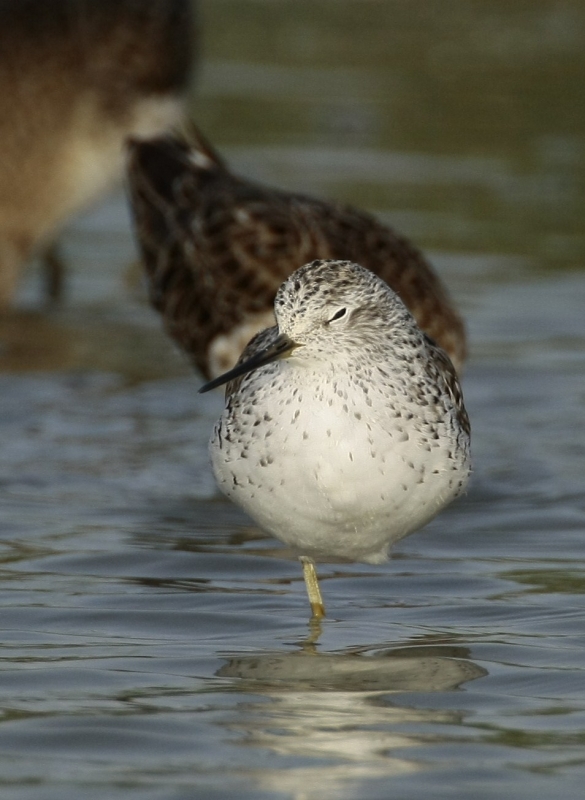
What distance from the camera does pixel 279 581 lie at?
7.07 meters

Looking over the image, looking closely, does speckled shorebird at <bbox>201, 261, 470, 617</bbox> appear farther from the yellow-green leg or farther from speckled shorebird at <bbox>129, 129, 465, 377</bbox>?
speckled shorebird at <bbox>129, 129, 465, 377</bbox>

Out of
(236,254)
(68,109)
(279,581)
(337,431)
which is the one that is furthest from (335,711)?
(68,109)

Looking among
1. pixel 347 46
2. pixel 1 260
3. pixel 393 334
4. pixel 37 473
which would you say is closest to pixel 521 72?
pixel 347 46

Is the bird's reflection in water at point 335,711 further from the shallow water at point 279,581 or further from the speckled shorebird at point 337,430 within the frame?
the speckled shorebird at point 337,430

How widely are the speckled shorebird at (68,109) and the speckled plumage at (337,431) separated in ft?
18.4

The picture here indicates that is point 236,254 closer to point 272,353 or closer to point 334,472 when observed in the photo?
point 272,353

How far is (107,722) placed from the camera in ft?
17.5

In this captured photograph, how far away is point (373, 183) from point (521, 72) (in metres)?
5.40

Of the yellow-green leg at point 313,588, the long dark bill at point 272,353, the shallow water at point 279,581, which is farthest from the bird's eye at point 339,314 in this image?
the shallow water at point 279,581

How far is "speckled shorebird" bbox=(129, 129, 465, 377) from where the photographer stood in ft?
29.1

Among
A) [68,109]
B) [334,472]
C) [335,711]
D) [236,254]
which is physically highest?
[68,109]

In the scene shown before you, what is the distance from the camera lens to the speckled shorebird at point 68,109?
38.3ft

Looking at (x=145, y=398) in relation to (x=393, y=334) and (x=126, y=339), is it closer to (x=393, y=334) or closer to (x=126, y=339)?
(x=126, y=339)

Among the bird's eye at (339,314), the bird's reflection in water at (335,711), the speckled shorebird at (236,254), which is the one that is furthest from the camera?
the speckled shorebird at (236,254)
